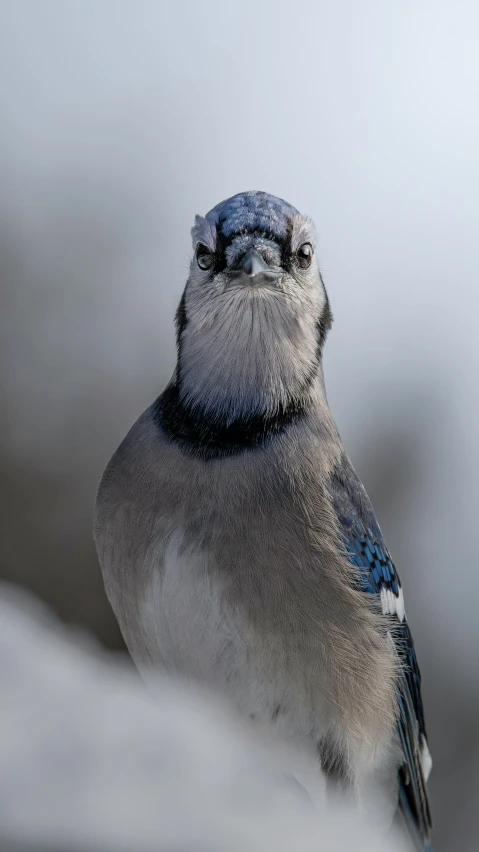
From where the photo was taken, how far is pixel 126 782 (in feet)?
1.78

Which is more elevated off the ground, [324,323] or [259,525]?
[324,323]

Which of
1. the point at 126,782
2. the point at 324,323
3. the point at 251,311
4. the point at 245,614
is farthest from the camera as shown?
the point at 324,323

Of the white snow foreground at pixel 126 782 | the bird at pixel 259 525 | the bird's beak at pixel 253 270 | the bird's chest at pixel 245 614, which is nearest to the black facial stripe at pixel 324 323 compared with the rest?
the bird at pixel 259 525

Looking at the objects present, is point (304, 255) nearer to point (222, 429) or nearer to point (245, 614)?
point (222, 429)

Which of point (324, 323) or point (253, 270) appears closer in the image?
point (253, 270)

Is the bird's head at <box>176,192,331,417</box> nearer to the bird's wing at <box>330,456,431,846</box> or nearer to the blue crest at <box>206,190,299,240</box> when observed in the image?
the blue crest at <box>206,190,299,240</box>

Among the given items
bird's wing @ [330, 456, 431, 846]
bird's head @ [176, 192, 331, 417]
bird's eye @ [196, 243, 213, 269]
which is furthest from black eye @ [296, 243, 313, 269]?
bird's wing @ [330, 456, 431, 846]

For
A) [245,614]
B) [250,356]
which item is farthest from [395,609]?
[250,356]

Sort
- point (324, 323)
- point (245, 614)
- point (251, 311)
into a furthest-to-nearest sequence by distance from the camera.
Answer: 1. point (324, 323)
2. point (251, 311)
3. point (245, 614)

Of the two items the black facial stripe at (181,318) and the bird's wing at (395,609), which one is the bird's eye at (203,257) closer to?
the black facial stripe at (181,318)

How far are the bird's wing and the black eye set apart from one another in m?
0.27

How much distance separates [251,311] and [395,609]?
0.47m

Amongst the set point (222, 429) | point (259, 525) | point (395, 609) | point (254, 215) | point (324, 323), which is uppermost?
point (254, 215)

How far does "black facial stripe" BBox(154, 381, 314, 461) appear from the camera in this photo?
1079 mm
